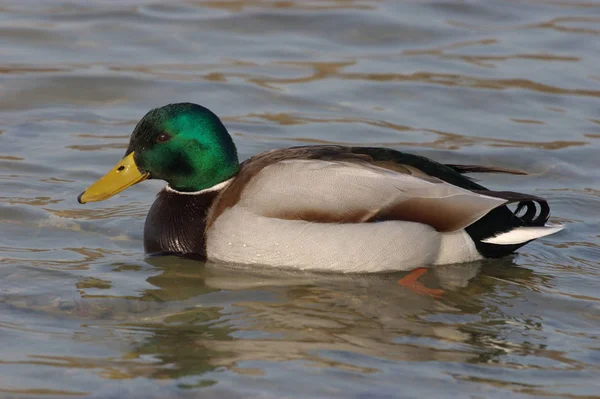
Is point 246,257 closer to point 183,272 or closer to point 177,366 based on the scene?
point 183,272

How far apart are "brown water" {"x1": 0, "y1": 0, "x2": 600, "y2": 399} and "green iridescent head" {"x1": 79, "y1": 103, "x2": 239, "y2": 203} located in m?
0.50

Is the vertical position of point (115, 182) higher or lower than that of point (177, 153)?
lower

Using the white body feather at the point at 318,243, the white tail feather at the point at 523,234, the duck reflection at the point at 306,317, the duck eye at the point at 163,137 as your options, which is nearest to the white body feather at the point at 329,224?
the white body feather at the point at 318,243

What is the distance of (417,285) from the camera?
6504 mm

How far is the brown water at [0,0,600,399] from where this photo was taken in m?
5.24

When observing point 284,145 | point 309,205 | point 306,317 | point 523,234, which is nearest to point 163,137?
point 309,205

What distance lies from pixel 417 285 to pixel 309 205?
809mm

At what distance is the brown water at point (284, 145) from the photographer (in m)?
5.24

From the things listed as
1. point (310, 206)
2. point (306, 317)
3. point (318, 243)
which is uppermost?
point (310, 206)

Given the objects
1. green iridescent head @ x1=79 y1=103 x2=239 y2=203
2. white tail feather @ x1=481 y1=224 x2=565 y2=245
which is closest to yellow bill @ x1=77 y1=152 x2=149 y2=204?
green iridescent head @ x1=79 y1=103 x2=239 y2=203

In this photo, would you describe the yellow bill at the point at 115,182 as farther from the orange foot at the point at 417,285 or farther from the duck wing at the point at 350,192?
the orange foot at the point at 417,285

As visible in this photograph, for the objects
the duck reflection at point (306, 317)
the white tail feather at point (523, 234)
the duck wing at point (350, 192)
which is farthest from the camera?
the white tail feather at point (523, 234)

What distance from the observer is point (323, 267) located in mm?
6477

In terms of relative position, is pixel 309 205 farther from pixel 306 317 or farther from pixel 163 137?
pixel 163 137
